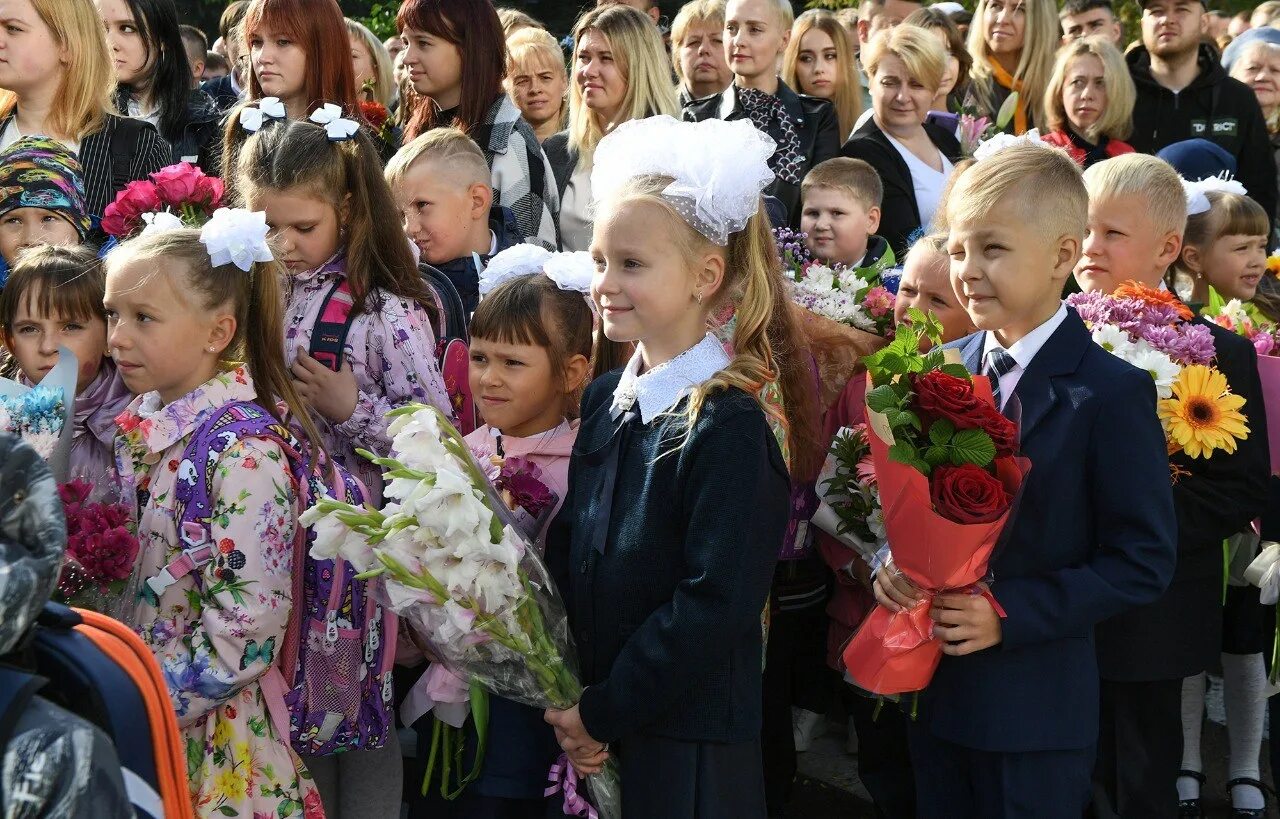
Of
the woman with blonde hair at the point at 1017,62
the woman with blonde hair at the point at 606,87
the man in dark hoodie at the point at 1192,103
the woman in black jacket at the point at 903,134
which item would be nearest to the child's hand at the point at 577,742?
the woman with blonde hair at the point at 606,87

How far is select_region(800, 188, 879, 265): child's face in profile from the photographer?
5.18m

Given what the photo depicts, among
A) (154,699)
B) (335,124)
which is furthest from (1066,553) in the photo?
(335,124)

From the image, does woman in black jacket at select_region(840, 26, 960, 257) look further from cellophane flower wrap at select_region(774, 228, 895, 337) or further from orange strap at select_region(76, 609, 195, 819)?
orange strap at select_region(76, 609, 195, 819)

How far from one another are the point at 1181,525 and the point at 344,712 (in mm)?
2322

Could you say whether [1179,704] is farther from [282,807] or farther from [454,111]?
[454,111]

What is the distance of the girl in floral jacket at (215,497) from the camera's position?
2.85 metres

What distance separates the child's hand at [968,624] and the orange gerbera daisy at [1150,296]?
1337 mm

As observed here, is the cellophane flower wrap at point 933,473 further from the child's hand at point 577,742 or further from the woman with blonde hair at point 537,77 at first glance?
the woman with blonde hair at point 537,77

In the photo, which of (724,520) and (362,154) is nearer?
(724,520)

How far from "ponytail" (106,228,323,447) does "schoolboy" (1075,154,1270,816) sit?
233 centimetres

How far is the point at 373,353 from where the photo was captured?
12.2ft

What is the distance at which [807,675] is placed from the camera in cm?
439

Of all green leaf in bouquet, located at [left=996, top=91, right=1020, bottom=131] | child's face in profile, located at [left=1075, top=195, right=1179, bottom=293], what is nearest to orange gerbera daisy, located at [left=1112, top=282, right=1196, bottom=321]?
child's face in profile, located at [left=1075, top=195, right=1179, bottom=293]

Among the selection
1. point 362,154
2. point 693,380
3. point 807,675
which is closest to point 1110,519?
point 693,380
